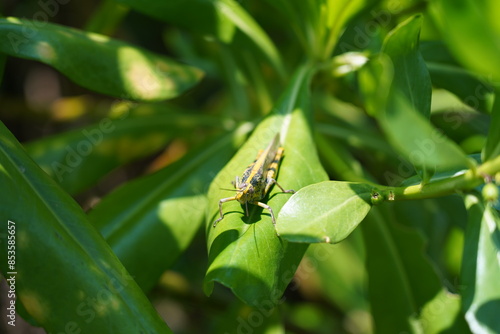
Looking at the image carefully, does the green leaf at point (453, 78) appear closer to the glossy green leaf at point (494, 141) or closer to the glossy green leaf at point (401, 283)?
the glossy green leaf at point (401, 283)

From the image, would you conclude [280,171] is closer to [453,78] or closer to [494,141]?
[494,141]

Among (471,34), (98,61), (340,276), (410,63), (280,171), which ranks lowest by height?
(340,276)

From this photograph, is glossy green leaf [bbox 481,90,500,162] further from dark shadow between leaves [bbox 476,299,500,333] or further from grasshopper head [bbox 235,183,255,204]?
grasshopper head [bbox 235,183,255,204]

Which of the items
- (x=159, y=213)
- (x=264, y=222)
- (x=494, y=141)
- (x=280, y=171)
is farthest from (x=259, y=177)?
(x=494, y=141)

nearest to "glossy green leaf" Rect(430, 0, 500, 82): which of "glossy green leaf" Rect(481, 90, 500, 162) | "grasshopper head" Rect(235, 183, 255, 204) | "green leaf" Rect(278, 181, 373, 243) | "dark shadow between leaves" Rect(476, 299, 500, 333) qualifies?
"glossy green leaf" Rect(481, 90, 500, 162)

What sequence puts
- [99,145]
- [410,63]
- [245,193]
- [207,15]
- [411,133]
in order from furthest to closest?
[99,145] → [207,15] → [245,193] → [410,63] → [411,133]

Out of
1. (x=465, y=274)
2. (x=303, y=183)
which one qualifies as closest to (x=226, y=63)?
(x=303, y=183)

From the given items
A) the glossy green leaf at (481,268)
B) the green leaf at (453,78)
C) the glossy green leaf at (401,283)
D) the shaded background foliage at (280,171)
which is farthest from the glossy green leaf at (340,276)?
the glossy green leaf at (481,268)
